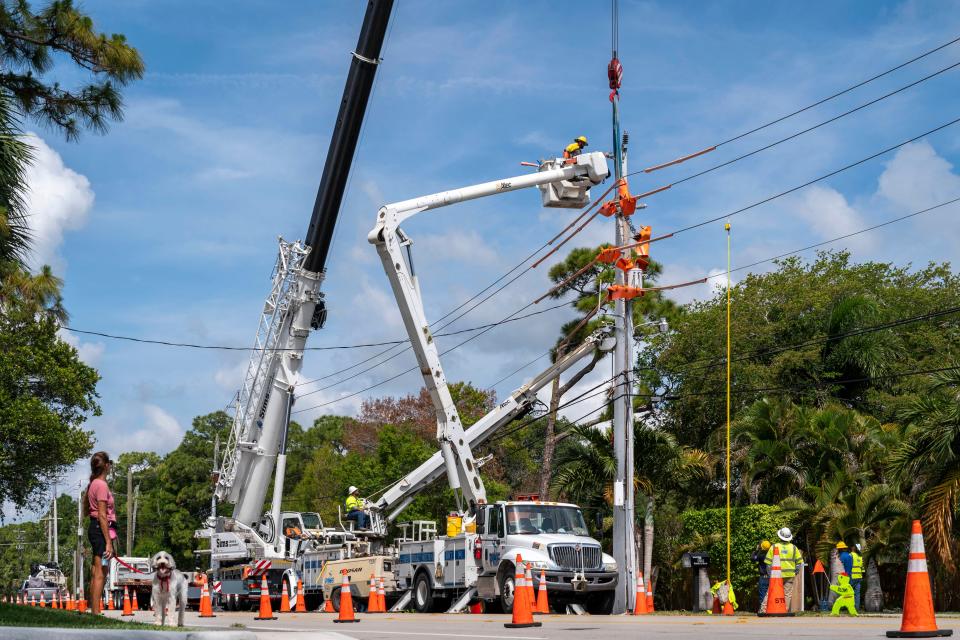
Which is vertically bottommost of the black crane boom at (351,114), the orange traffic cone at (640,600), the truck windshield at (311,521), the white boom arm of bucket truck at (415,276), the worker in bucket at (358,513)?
the orange traffic cone at (640,600)

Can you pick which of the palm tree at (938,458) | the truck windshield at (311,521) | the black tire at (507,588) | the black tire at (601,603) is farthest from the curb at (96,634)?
the truck windshield at (311,521)

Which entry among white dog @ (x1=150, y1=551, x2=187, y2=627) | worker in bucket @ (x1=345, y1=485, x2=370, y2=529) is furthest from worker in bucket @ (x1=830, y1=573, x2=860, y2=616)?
worker in bucket @ (x1=345, y1=485, x2=370, y2=529)

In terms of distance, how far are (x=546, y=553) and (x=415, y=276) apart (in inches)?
275

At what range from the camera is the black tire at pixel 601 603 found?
23.3m

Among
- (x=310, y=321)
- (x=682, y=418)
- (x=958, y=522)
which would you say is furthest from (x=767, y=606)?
(x=682, y=418)

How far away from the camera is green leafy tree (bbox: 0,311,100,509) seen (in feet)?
145

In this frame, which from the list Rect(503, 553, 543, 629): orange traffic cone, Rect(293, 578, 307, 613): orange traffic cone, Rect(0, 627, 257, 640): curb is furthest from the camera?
Rect(293, 578, 307, 613): orange traffic cone

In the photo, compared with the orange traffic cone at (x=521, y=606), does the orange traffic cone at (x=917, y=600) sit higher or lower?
higher

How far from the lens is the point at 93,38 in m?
11.7

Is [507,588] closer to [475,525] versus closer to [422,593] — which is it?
[475,525]

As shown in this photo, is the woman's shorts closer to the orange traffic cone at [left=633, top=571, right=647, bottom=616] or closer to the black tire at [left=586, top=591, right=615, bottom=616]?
the orange traffic cone at [left=633, top=571, right=647, bottom=616]

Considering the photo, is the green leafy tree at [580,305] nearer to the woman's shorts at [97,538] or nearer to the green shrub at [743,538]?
Answer: the green shrub at [743,538]

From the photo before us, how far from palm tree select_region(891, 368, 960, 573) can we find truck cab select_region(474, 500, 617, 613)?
242 inches

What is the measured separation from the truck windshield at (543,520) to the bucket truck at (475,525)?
0.07 ft
